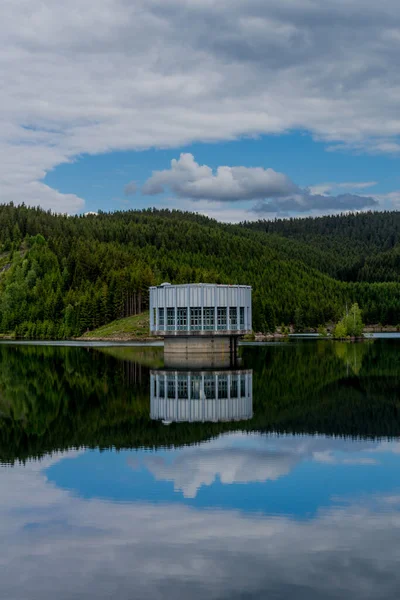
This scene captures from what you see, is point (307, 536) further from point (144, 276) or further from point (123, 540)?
point (144, 276)

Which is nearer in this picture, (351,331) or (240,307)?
(240,307)

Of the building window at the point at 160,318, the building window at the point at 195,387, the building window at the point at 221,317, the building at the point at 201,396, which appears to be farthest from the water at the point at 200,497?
the building window at the point at 160,318

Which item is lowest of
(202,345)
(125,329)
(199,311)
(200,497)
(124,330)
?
(200,497)

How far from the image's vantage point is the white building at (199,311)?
104 m

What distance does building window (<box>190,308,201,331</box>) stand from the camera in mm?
104206

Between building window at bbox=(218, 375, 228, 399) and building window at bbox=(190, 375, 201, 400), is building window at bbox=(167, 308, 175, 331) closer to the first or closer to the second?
building window at bbox=(190, 375, 201, 400)

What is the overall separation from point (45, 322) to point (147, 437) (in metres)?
163

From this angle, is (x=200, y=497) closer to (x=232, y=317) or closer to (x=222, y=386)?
(x=222, y=386)

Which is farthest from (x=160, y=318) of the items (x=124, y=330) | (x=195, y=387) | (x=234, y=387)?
(x=124, y=330)

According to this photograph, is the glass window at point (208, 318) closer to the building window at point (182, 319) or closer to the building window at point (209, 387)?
the building window at point (182, 319)

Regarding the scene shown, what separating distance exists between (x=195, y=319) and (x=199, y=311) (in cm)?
130

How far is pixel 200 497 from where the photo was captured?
78.2ft

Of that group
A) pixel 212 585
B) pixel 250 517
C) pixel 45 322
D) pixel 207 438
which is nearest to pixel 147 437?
pixel 207 438

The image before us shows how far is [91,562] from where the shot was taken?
18.1 meters
